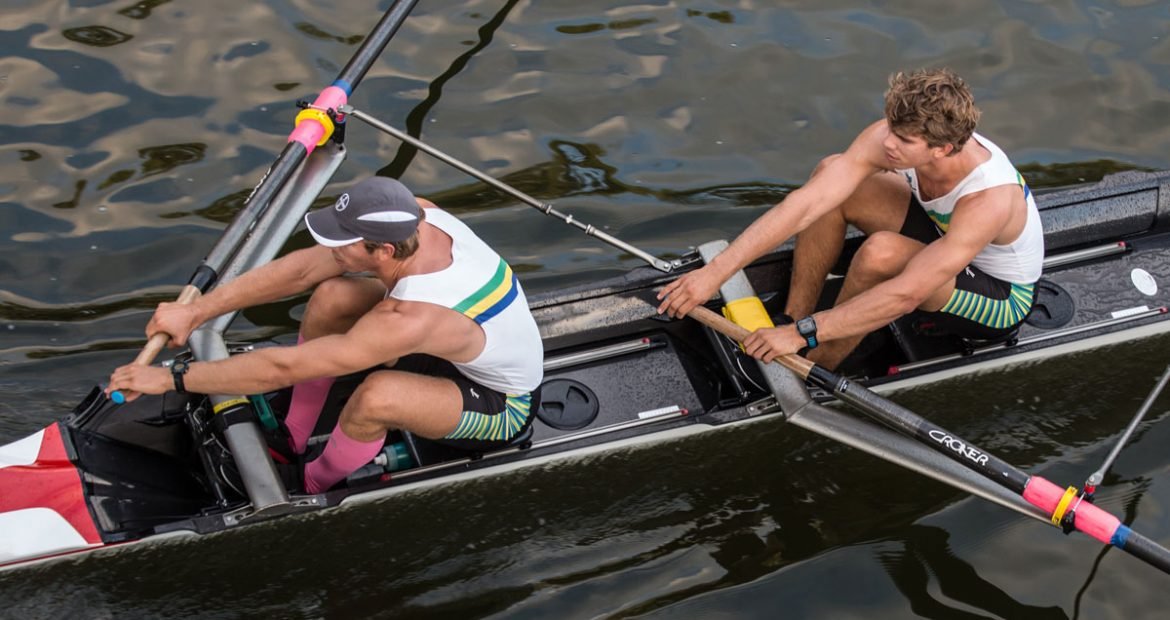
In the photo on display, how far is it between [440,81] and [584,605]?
4.16 metres

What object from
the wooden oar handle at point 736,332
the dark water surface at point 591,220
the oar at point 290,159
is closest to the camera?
the wooden oar handle at point 736,332

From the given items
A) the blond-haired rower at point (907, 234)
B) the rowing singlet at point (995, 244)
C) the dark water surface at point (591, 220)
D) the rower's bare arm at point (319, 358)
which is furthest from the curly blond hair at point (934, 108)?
the rower's bare arm at point (319, 358)

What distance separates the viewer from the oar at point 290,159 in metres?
5.43

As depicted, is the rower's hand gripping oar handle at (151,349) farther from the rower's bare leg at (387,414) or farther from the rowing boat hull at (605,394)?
the rower's bare leg at (387,414)

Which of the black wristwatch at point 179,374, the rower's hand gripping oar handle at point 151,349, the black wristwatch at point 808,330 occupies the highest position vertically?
the rower's hand gripping oar handle at point 151,349

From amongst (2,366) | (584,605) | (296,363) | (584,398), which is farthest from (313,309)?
(2,366)

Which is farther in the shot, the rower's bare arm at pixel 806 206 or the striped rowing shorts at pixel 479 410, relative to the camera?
the rower's bare arm at pixel 806 206

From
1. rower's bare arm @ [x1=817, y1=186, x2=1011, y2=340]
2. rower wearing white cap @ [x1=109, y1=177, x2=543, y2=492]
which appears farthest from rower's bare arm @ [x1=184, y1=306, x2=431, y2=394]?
rower's bare arm @ [x1=817, y1=186, x2=1011, y2=340]

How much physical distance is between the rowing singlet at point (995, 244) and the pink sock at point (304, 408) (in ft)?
Result: 9.34

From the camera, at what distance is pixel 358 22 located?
8.59 meters

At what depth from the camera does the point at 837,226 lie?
19.2ft

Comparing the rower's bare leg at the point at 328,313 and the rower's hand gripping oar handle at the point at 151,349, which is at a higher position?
the rower's hand gripping oar handle at the point at 151,349

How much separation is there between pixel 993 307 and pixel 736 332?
3.94ft

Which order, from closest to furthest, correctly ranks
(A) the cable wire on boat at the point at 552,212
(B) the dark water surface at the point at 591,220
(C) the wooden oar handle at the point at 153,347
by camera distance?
(C) the wooden oar handle at the point at 153,347 → (B) the dark water surface at the point at 591,220 → (A) the cable wire on boat at the point at 552,212
